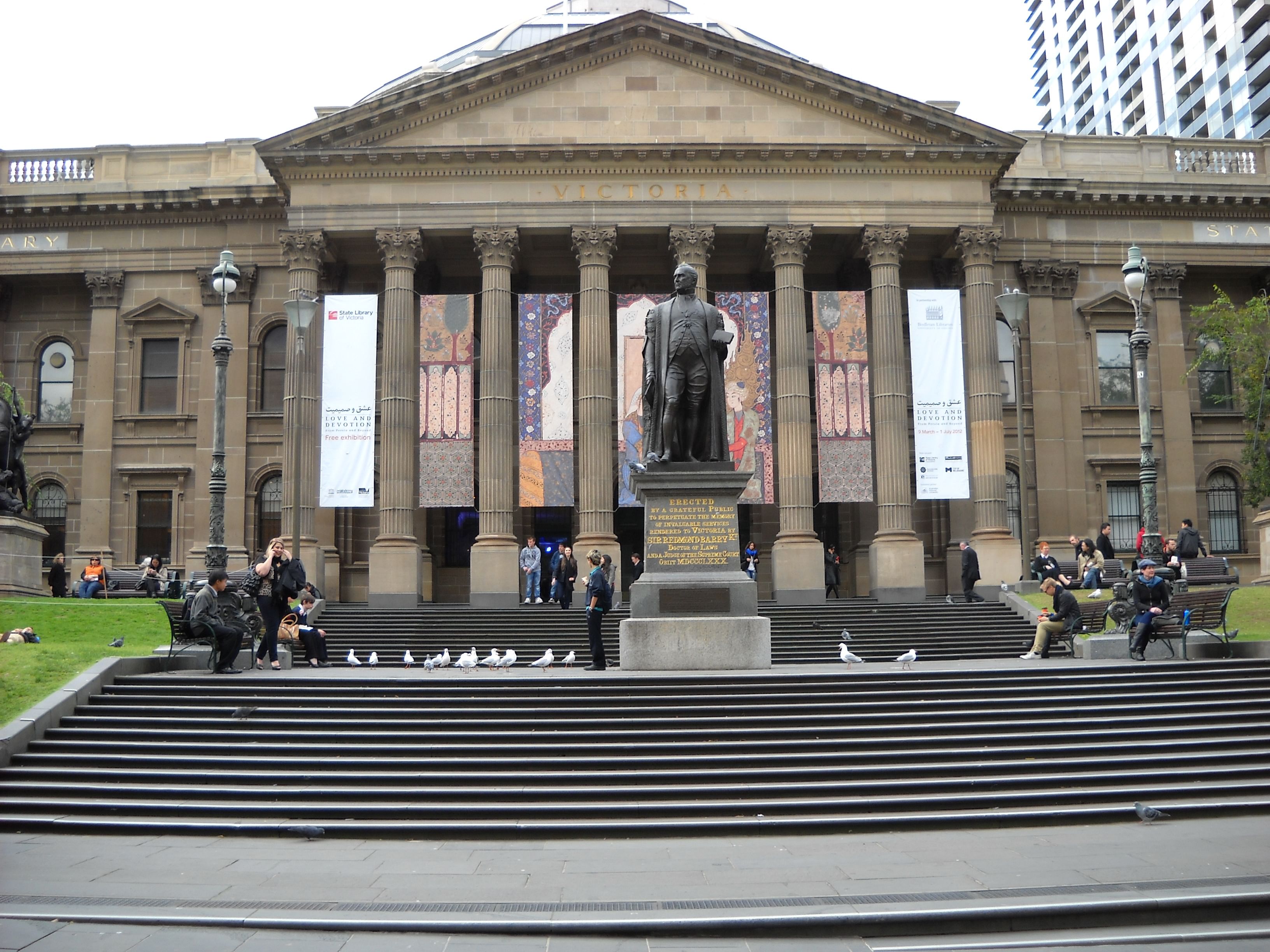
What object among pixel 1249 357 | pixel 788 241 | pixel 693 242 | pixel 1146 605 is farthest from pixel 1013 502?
pixel 1146 605

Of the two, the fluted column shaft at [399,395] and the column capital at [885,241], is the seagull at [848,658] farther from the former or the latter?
the column capital at [885,241]

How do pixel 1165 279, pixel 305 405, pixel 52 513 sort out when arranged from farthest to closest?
pixel 1165 279 → pixel 52 513 → pixel 305 405

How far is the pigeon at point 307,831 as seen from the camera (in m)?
10.6

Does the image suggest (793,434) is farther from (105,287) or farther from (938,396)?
(105,287)

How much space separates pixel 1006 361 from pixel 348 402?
69.6 ft

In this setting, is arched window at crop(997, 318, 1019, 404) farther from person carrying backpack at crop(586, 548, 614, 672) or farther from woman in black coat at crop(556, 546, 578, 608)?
person carrying backpack at crop(586, 548, 614, 672)

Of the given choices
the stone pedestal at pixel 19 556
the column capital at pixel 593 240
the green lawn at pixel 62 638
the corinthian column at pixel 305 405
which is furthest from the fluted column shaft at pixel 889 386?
the stone pedestal at pixel 19 556

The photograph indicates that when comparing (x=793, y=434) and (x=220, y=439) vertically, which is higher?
(x=793, y=434)

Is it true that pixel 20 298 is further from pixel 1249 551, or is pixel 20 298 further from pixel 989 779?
pixel 1249 551

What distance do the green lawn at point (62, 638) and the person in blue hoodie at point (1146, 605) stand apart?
15.4m

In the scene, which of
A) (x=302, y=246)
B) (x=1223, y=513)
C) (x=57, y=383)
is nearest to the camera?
(x=302, y=246)

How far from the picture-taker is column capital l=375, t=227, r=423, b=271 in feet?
109

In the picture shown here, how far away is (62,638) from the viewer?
20625 millimetres

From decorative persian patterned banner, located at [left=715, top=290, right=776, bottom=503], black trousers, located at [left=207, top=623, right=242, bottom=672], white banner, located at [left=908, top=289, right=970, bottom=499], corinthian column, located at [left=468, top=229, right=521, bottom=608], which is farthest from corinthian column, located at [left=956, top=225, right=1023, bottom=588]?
black trousers, located at [left=207, top=623, right=242, bottom=672]
